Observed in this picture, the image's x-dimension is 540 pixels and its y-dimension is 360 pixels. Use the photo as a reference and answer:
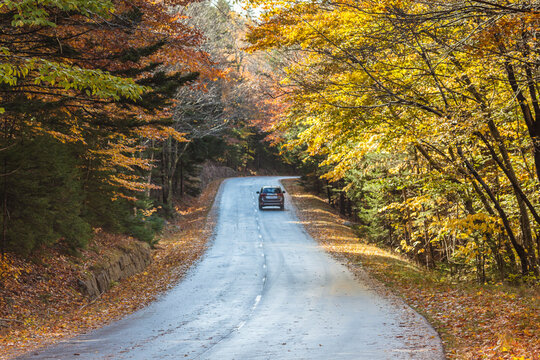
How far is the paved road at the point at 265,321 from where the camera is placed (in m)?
8.21

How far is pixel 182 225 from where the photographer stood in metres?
33.0

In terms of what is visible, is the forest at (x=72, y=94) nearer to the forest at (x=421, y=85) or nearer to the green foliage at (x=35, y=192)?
the green foliage at (x=35, y=192)

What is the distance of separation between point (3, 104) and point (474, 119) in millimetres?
9137

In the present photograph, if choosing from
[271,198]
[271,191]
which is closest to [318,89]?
[271,198]

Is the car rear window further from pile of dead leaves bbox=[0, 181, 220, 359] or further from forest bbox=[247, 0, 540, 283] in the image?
forest bbox=[247, 0, 540, 283]

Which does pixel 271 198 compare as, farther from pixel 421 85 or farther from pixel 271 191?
pixel 421 85

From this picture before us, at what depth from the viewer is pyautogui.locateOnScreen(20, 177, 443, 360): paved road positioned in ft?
26.9

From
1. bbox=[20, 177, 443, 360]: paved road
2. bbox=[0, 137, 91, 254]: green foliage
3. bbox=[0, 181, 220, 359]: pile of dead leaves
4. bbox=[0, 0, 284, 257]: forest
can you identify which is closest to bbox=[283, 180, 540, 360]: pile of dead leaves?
bbox=[20, 177, 443, 360]: paved road

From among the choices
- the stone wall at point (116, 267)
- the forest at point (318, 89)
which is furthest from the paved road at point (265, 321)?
the forest at point (318, 89)

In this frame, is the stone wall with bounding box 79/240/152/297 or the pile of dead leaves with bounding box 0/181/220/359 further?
the stone wall with bounding box 79/240/152/297

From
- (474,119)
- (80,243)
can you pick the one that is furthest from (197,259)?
(474,119)

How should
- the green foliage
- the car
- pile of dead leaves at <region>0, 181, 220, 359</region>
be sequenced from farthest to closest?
the car
the green foliage
pile of dead leaves at <region>0, 181, 220, 359</region>

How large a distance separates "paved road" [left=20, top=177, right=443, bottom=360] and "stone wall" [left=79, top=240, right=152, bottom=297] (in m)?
2.17

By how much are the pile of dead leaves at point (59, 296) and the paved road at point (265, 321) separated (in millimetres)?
621
